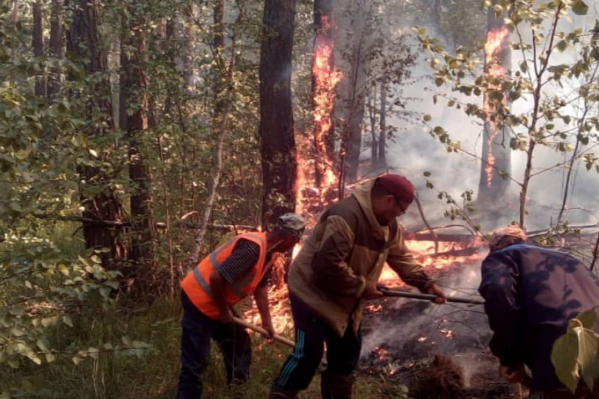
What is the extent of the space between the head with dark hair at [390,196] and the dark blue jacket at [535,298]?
0.83 meters

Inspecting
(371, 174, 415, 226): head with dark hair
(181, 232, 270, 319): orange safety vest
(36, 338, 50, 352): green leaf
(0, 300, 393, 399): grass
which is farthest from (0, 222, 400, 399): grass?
(371, 174, 415, 226): head with dark hair

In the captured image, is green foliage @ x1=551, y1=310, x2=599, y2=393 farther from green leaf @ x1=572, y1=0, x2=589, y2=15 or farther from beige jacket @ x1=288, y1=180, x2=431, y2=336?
green leaf @ x1=572, y1=0, x2=589, y2=15

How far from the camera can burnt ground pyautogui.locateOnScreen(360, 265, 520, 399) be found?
564 cm

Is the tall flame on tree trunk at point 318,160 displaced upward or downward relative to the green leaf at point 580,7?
downward

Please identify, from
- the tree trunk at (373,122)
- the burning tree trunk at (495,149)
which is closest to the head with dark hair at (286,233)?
the tree trunk at (373,122)

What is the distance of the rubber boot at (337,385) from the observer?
15.8 ft

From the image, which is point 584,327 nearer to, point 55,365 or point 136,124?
point 55,365

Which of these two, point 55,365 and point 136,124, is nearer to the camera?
point 55,365

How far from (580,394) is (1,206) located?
355 cm

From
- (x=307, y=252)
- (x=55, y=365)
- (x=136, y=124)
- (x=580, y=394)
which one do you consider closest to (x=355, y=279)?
(x=307, y=252)

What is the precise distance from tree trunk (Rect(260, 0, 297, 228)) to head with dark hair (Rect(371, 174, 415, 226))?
3.56 meters

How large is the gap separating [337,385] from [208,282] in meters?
1.29

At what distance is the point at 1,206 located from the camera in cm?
371

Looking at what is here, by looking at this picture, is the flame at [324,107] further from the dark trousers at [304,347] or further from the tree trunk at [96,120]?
the dark trousers at [304,347]
